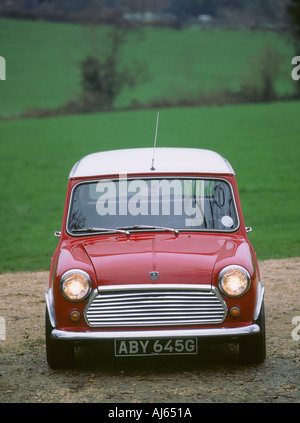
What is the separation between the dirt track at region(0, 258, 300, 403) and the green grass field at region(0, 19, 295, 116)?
4111 cm

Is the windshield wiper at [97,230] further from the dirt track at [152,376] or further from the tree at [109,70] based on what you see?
the tree at [109,70]

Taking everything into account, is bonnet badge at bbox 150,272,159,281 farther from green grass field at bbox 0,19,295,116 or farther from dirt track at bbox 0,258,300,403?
green grass field at bbox 0,19,295,116

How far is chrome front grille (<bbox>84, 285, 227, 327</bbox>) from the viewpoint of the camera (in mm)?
5805

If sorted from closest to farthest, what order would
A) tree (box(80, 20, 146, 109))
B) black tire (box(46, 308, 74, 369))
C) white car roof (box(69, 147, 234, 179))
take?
black tire (box(46, 308, 74, 369))
white car roof (box(69, 147, 234, 179))
tree (box(80, 20, 146, 109))

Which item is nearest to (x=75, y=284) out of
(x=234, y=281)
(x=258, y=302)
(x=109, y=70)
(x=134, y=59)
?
(x=234, y=281)

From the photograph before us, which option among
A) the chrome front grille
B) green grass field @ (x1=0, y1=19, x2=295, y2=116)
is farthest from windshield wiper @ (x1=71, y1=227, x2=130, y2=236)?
green grass field @ (x1=0, y1=19, x2=295, y2=116)

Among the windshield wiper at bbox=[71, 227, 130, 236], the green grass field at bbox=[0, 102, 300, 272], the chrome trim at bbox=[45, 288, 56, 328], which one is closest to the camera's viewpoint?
the chrome trim at bbox=[45, 288, 56, 328]

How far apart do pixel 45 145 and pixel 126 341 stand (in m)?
33.7

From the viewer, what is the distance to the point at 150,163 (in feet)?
23.5

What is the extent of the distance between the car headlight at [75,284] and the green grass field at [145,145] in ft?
21.2

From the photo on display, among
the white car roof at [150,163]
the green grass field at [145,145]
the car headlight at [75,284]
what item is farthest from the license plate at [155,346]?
the green grass field at [145,145]

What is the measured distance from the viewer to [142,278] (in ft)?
19.2

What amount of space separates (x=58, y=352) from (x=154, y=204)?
166 cm

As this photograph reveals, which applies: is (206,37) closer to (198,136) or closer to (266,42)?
(266,42)
